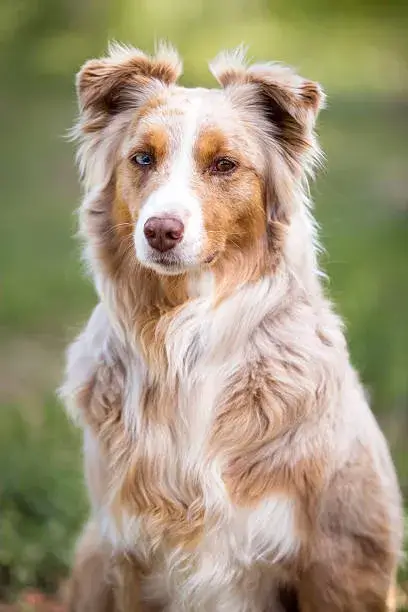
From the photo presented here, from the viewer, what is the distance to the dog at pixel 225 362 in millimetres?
2035

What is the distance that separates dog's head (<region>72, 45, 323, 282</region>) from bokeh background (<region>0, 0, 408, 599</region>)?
22.0 inches

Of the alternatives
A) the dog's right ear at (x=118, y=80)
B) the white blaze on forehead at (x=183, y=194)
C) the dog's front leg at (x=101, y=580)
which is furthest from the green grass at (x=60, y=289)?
the white blaze on forehead at (x=183, y=194)

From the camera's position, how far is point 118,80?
2.09 meters

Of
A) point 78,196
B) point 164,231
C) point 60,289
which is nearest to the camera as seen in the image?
point 164,231

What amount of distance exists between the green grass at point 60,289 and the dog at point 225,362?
88 centimetres

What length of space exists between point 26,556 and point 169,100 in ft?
4.67

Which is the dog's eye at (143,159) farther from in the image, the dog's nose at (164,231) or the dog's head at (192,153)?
the dog's nose at (164,231)

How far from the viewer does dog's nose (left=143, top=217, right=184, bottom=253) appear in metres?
1.90

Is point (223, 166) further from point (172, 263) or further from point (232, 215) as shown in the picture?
point (172, 263)

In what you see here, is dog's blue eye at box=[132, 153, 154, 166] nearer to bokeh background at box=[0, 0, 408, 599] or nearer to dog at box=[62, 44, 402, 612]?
dog at box=[62, 44, 402, 612]

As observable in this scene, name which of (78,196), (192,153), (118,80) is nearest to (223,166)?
(192,153)

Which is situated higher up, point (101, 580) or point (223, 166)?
point (223, 166)

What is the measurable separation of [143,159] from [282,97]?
0.95ft

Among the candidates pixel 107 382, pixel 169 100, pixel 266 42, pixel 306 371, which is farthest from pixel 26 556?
pixel 266 42
